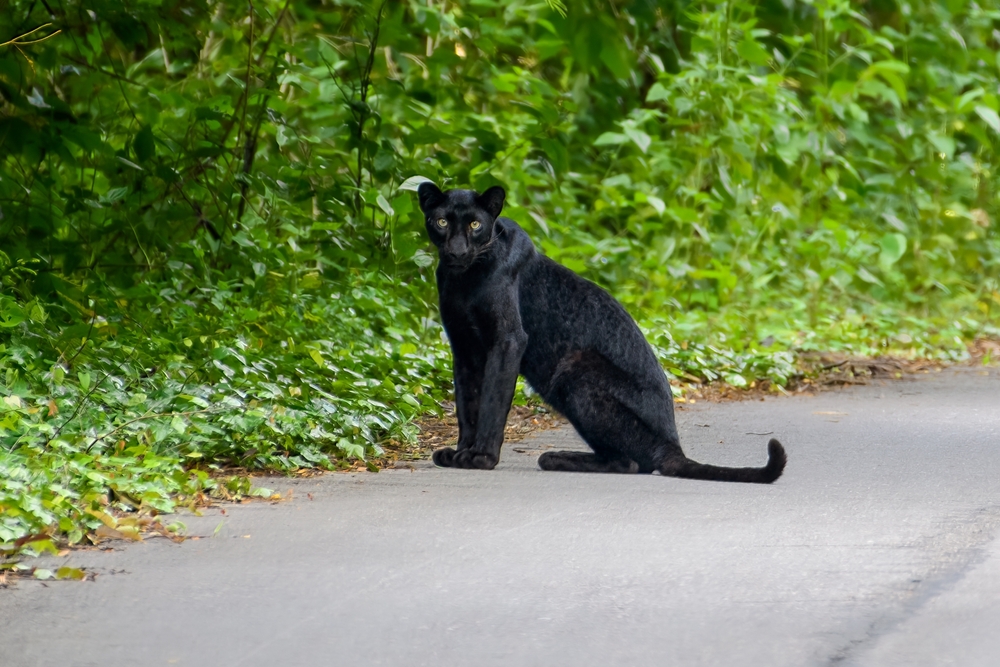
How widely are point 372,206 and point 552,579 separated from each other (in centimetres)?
453

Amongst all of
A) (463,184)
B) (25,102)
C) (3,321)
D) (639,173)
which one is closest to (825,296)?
(639,173)

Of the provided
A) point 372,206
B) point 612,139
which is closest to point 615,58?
point 372,206

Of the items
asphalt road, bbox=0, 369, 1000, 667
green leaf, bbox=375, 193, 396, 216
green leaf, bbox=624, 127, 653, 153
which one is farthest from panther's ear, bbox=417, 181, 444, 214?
green leaf, bbox=624, 127, 653, 153

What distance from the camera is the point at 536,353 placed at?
17.4 feet

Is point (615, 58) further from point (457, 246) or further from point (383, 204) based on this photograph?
point (383, 204)

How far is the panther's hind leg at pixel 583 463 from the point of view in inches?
204

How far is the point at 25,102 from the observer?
6582 mm

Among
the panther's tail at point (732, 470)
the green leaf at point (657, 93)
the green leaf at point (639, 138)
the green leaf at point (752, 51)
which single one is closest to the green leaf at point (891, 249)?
the green leaf at point (752, 51)

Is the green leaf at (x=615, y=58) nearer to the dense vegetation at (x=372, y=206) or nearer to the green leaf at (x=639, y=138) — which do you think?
the dense vegetation at (x=372, y=206)

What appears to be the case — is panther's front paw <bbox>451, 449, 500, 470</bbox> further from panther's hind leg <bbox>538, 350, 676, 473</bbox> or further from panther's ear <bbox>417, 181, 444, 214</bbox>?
panther's ear <bbox>417, 181, 444, 214</bbox>

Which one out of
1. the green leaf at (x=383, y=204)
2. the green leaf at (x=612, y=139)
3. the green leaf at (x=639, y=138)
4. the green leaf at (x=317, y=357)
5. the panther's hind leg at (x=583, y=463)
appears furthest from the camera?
the green leaf at (x=612, y=139)

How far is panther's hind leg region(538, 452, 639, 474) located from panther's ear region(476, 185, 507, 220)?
3.30ft

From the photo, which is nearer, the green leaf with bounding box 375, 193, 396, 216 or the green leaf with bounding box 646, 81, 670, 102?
the green leaf with bounding box 375, 193, 396, 216

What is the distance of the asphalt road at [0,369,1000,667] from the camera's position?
288cm
